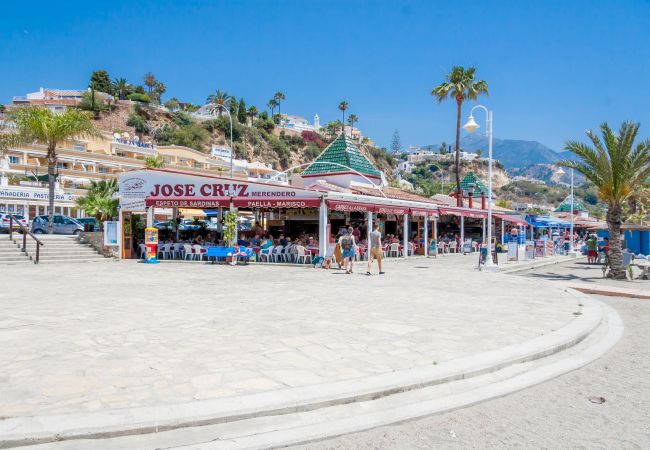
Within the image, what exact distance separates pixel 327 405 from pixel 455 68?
34.9m

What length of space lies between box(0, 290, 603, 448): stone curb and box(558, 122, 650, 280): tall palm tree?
1356cm

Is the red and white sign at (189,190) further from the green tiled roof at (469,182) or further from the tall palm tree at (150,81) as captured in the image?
the tall palm tree at (150,81)

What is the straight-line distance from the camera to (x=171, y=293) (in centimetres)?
1079

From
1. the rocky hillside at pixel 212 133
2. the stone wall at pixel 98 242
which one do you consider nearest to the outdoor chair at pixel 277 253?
the stone wall at pixel 98 242

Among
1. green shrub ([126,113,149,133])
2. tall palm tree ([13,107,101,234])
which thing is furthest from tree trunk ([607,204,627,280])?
green shrub ([126,113,149,133])

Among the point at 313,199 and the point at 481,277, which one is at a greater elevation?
the point at 313,199

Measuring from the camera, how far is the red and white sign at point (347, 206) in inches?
717

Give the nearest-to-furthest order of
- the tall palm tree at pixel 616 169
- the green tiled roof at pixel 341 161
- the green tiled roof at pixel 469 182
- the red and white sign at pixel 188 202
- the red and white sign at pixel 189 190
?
the tall palm tree at pixel 616 169
the red and white sign at pixel 189 190
the red and white sign at pixel 188 202
the green tiled roof at pixel 341 161
the green tiled roof at pixel 469 182

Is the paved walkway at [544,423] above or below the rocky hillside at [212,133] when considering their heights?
below

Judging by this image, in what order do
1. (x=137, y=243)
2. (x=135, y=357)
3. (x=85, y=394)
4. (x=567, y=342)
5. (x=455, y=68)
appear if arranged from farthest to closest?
(x=455, y=68) < (x=137, y=243) < (x=567, y=342) < (x=135, y=357) < (x=85, y=394)

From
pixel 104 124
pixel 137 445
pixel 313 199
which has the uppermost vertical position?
pixel 104 124

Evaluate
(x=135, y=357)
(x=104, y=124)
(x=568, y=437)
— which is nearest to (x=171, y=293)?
(x=135, y=357)

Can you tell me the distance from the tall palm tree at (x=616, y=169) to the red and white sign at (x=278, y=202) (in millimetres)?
9146

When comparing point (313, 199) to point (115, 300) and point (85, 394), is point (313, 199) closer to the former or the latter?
point (115, 300)
